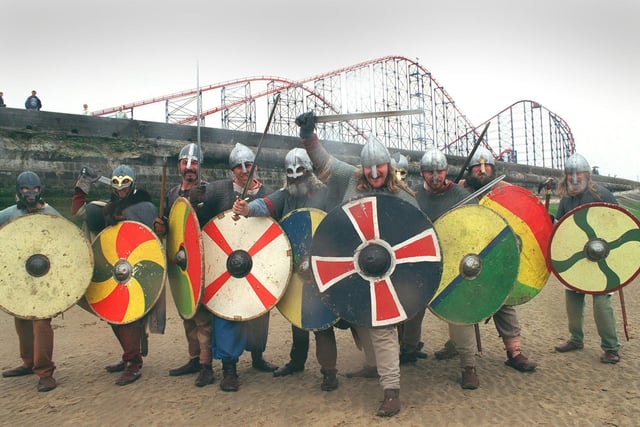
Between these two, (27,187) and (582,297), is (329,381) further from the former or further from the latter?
(27,187)

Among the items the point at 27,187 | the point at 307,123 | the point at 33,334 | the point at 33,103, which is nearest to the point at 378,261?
the point at 307,123

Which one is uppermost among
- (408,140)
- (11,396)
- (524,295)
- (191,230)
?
(408,140)

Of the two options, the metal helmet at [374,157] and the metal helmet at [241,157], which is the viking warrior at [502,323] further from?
the metal helmet at [241,157]

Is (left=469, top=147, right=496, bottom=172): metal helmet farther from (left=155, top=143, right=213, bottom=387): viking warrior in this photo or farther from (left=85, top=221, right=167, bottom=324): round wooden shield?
(left=85, top=221, right=167, bottom=324): round wooden shield

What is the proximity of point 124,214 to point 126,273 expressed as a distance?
473 mm

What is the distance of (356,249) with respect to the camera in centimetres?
289

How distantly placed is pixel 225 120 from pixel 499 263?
72.9ft

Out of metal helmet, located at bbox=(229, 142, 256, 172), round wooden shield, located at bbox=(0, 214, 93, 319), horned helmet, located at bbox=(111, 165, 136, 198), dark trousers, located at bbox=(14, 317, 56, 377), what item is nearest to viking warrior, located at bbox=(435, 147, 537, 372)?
metal helmet, located at bbox=(229, 142, 256, 172)

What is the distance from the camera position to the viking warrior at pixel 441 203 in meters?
3.31

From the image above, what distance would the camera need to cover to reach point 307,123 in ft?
11.6

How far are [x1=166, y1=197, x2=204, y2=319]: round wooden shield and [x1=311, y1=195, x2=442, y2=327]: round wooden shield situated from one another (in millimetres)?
916

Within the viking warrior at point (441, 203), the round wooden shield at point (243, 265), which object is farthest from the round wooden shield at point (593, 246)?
the round wooden shield at point (243, 265)

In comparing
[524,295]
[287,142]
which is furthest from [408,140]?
[524,295]

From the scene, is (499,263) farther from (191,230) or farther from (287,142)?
(287,142)
